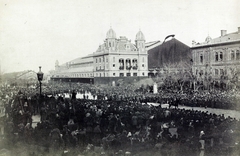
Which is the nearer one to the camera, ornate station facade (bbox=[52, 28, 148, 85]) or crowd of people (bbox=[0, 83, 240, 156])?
crowd of people (bbox=[0, 83, 240, 156])

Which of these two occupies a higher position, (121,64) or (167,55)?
(167,55)

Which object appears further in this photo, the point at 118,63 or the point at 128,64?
the point at 128,64

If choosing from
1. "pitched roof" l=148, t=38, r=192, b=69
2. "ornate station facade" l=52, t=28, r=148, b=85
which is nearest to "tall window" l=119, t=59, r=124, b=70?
"ornate station facade" l=52, t=28, r=148, b=85

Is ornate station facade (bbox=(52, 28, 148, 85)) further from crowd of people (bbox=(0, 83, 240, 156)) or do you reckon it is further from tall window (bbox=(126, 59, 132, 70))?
crowd of people (bbox=(0, 83, 240, 156))

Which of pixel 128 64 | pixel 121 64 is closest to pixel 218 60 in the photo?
pixel 128 64

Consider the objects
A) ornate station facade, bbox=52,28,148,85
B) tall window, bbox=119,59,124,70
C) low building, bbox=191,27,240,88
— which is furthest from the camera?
tall window, bbox=119,59,124,70

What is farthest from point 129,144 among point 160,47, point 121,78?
point 160,47

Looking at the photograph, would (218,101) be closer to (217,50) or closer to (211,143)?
(211,143)

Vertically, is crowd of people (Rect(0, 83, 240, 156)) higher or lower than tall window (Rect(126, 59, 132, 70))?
lower

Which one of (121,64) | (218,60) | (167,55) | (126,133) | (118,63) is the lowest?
(126,133)

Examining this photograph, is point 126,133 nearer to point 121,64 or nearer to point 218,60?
point 218,60

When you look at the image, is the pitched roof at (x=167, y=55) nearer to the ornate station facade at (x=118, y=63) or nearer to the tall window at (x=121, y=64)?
the ornate station facade at (x=118, y=63)
